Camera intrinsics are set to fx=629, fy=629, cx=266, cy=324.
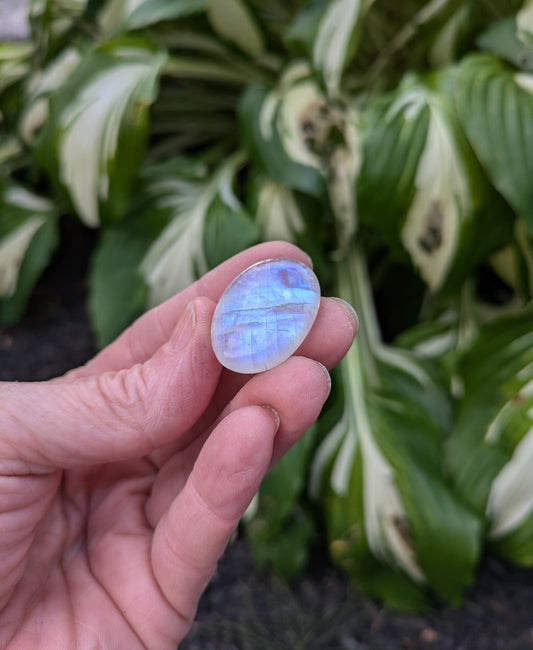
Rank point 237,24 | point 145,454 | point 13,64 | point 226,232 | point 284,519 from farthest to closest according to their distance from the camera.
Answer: point 13,64, point 237,24, point 226,232, point 284,519, point 145,454

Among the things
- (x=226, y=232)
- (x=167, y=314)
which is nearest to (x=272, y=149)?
(x=226, y=232)

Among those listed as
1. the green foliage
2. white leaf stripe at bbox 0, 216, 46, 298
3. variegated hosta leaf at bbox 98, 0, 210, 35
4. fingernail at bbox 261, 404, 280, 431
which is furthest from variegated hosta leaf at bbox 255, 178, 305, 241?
fingernail at bbox 261, 404, 280, 431

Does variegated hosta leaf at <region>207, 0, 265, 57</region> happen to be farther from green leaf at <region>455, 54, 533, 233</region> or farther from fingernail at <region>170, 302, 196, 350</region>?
fingernail at <region>170, 302, 196, 350</region>

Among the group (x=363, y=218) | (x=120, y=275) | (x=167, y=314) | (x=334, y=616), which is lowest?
(x=334, y=616)

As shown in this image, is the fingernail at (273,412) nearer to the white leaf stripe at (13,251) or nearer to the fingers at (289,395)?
the fingers at (289,395)

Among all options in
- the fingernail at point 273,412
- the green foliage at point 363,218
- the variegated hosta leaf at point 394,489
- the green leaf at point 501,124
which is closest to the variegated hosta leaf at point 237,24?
the green foliage at point 363,218

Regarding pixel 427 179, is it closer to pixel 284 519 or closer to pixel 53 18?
pixel 284 519
